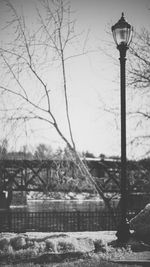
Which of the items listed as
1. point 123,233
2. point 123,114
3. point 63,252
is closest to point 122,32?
point 123,114

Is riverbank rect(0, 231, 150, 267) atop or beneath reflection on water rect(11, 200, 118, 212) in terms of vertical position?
atop

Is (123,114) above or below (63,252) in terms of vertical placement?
above

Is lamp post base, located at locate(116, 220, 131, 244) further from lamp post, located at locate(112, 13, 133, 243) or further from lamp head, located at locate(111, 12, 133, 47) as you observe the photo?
lamp head, located at locate(111, 12, 133, 47)

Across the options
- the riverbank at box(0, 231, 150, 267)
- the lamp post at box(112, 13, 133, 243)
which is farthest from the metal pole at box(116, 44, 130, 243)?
the riverbank at box(0, 231, 150, 267)

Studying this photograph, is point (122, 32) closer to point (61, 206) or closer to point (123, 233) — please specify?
point (123, 233)

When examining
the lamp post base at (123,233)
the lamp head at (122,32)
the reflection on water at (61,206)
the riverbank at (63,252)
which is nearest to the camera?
the riverbank at (63,252)

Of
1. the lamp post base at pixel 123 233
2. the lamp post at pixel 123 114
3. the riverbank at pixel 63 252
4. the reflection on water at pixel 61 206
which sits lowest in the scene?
the reflection on water at pixel 61 206

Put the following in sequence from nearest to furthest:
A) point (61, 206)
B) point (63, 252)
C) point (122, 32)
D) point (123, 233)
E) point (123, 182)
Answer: point (123, 233) < point (123, 182) < point (63, 252) < point (122, 32) < point (61, 206)

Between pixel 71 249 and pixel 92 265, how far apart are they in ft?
5.95

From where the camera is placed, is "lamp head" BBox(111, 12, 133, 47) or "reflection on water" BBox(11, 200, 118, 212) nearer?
"lamp head" BBox(111, 12, 133, 47)

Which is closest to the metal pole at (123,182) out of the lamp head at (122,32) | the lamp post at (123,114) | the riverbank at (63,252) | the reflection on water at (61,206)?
the lamp post at (123,114)

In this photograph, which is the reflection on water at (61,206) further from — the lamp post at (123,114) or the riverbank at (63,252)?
the lamp post at (123,114)

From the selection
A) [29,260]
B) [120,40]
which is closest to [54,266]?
[29,260]

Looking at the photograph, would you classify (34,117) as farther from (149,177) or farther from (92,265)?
(149,177)
